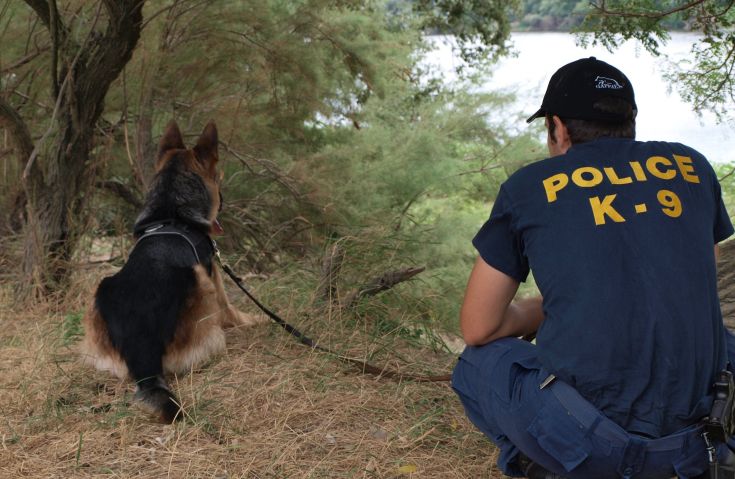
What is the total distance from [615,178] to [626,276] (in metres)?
0.28

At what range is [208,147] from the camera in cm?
424

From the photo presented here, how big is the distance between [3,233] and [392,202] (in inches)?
145

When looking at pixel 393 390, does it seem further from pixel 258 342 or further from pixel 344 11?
pixel 344 11

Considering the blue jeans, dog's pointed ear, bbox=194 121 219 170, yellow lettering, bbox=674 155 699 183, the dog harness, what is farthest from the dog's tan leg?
yellow lettering, bbox=674 155 699 183

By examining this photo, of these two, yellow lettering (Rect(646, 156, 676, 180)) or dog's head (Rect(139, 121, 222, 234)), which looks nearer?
yellow lettering (Rect(646, 156, 676, 180))

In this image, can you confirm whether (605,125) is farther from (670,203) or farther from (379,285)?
(379,285)

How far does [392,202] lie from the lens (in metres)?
7.50

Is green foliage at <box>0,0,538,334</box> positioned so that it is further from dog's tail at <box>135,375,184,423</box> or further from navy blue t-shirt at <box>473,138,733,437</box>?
navy blue t-shirt at <box>473,138,733,437</box>

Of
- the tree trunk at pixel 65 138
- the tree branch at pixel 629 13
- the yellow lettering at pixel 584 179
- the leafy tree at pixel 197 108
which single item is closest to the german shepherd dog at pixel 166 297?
the tree trunk at pixel 65 138

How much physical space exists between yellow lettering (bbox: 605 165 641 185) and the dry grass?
50.5 inches

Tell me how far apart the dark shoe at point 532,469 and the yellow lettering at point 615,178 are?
0.87 metres

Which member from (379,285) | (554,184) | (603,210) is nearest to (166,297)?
(379,285)

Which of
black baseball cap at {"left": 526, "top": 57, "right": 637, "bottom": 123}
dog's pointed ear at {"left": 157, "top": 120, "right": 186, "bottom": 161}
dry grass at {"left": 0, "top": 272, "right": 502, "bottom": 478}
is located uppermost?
dog's pointed ear at {"left": 157, "top": 120, "right": 186, "bottom": 161}

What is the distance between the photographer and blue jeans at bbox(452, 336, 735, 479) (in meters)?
1.97
